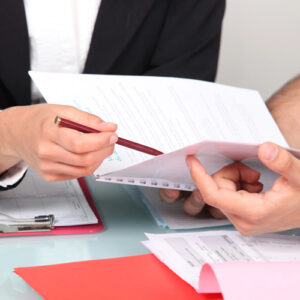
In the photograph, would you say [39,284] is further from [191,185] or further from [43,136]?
[191,185]

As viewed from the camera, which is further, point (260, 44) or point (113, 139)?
point (260, 44)

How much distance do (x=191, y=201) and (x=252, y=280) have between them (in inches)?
11.9

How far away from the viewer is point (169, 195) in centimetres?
87

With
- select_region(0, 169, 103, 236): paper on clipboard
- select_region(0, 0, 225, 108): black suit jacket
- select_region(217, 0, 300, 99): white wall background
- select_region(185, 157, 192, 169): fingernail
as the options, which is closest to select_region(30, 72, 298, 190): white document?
select_region(185, 157, 192, 169): fingernail

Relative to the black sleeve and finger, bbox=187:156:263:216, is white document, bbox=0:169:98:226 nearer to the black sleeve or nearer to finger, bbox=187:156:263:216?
finger, bbox=187:156:263:216

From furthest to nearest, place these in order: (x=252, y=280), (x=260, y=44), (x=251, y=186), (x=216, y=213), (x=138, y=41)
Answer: (x=260, y=44)
(x=138, y=41)
(x=216, y=213)
(x=251, y=186)
(x=252, y=280)

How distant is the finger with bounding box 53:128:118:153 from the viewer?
596mm

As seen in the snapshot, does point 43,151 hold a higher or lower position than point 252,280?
higher

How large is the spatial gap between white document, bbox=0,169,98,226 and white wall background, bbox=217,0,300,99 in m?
1.38

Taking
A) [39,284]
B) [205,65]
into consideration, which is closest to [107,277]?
[39,284]

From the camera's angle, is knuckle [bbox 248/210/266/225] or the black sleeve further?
the black sleeve

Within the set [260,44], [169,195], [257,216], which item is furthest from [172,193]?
[260,44]

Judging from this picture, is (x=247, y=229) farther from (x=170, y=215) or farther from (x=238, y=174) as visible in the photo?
(x=170, y=215)

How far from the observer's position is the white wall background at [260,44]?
2049mm
